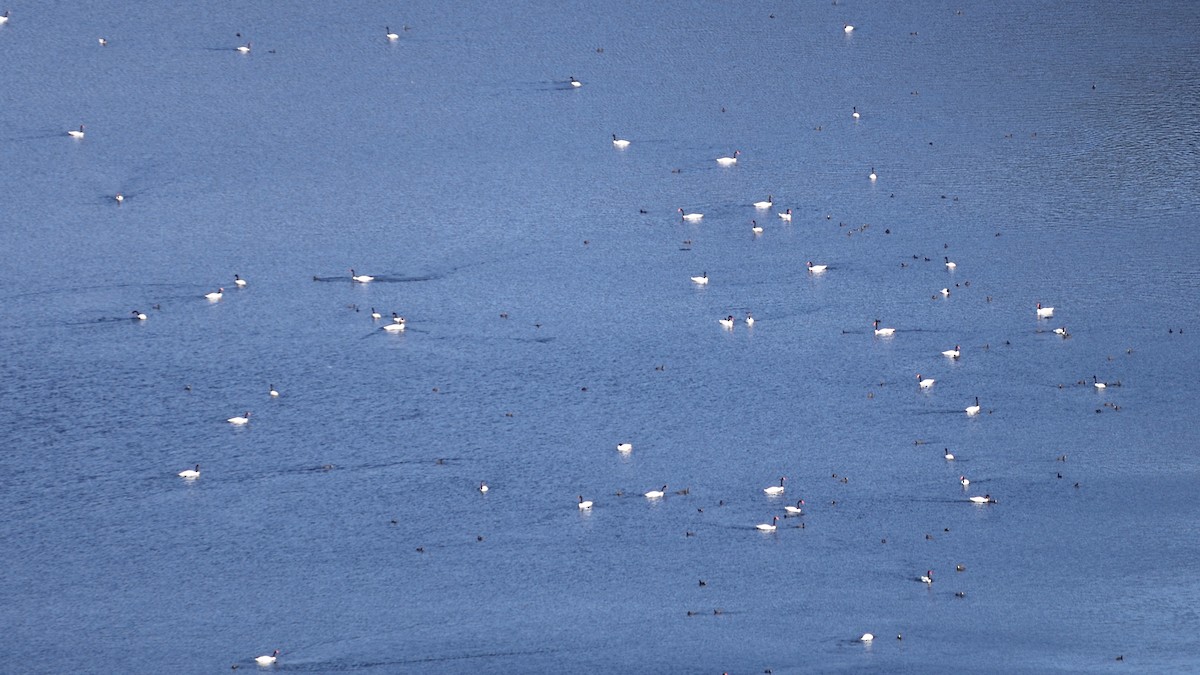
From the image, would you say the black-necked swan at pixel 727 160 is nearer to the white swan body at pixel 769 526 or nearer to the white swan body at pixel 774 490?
the white swan body at pixel 774 490

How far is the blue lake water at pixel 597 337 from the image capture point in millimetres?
43562

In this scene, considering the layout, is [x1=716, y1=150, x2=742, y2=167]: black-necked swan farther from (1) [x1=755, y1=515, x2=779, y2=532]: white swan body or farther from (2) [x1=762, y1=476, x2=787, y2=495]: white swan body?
(1) [x1=755, y1=515, x2=779, y2=532]: white swan body

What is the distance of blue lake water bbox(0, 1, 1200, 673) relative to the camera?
43562 mm

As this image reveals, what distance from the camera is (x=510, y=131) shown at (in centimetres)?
6316

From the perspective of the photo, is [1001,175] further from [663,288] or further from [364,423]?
[364,423]

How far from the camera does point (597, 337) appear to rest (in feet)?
175

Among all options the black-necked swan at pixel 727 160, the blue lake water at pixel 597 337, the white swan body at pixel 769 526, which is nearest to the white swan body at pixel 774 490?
the blue lake water at pixel 597 337

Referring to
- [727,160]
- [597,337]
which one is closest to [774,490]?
[597,337]

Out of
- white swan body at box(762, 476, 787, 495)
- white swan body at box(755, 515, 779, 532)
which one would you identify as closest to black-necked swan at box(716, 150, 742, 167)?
white swan body at box(762, 476, 787, 495)

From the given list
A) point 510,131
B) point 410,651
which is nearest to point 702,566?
point 410,651

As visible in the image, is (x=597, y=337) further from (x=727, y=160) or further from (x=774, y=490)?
(x=727, y=160)

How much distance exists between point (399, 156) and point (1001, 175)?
55.5ft

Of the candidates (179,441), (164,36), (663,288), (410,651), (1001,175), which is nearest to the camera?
(410,651)

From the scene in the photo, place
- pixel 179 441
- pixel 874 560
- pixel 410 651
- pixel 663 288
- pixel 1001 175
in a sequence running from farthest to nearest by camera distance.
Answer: pixel 1001 175 < pixel 663 288 < pixel 179 441 < pixel 874 560 < pixel 410 651
